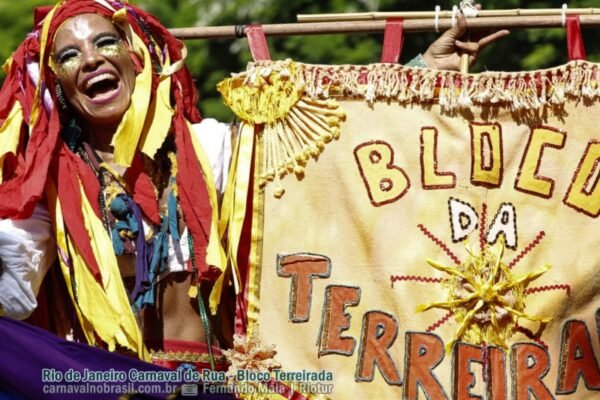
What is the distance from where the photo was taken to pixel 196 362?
5.21m

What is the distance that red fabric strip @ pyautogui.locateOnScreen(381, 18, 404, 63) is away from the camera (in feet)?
17.0

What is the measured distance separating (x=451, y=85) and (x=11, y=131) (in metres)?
1.33

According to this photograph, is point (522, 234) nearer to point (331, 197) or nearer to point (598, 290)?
point (598, 290)

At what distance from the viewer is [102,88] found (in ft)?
17.4

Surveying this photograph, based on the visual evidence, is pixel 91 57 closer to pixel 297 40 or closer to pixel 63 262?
pixel 63 262

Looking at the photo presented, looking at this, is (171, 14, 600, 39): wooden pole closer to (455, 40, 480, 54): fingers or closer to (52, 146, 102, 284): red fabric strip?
(455, 40, 480, 54): fingers

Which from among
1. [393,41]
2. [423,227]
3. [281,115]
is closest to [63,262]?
[281,115]

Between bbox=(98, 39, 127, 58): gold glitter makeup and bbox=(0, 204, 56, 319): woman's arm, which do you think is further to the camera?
bbox=(98, 39, 127, 58): gold glitter makeup

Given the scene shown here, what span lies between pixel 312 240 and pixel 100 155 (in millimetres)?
735

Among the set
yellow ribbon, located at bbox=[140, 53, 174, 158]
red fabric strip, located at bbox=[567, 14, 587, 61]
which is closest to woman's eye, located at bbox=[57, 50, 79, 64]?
yellow ribbon, located at bbox=[140, 53, 174, 158]

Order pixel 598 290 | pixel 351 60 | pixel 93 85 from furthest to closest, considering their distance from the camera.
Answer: pixel 351 60 < pixel 93 85 < pixel 598 290

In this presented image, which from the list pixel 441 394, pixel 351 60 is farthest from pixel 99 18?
pixel 351 60

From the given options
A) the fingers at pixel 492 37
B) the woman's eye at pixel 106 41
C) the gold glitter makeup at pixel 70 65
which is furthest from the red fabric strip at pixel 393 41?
the gold glitter makeup at pixel 70 65

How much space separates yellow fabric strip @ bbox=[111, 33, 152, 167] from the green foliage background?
237 cm
